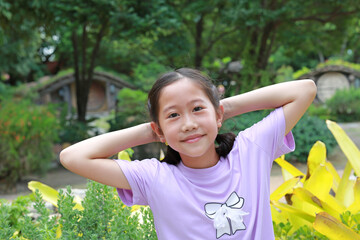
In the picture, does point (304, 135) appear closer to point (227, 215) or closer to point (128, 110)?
point (128, 110)

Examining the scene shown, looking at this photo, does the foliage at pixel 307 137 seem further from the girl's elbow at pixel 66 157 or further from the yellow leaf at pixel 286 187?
the girl's elbow at pixel 66 157

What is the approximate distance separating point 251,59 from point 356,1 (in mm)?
2645

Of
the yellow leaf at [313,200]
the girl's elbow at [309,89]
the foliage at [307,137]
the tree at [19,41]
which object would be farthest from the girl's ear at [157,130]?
the foliage at [307,137]

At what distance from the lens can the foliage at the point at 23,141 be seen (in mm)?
5527

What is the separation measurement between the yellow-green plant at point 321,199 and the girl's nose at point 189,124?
2.24 feet

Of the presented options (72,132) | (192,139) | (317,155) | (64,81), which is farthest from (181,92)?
(64,81)

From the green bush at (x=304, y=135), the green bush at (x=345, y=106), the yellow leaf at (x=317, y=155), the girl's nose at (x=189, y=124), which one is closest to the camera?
the girl's nose at (x=189, y=124)

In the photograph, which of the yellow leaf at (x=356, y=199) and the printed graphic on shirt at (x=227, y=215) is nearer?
the printed graphic on shirt at (x=227, y=215)

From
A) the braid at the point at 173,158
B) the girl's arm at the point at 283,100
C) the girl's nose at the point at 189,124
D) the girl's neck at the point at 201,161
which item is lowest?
the girl's neck at the point at 201,161

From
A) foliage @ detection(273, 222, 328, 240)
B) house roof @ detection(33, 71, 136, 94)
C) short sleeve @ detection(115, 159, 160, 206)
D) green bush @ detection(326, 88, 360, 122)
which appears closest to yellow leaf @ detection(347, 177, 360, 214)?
foliage @ detection(273, 222, 328, 240)

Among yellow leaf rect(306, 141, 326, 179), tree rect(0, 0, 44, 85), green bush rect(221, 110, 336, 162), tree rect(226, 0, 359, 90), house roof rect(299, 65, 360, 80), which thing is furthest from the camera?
house roof rect(299, 65, 360, 80)

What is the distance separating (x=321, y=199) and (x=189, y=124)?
43.6 inches

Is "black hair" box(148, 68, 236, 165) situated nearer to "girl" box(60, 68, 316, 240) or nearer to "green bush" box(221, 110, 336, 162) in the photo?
"girl" box(60, 68, 316, 240)

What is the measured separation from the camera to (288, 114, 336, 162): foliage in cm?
680
